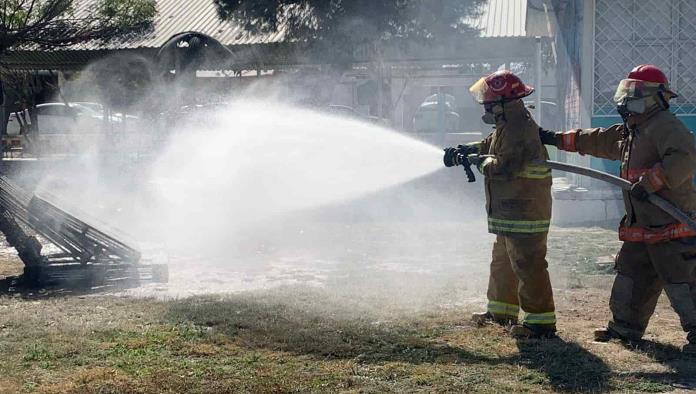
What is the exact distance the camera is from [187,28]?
20.6 meters

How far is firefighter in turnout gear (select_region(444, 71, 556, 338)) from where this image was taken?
5801 mm

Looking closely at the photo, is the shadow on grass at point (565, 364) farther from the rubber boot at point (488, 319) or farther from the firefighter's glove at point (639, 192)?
the firefighter's glove at point (639, 192)

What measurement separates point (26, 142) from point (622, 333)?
19628mm

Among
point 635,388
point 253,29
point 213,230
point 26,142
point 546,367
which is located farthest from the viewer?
point 26,142

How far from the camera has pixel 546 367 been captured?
5.06m

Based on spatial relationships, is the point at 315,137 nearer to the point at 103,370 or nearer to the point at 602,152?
the point at 602,152

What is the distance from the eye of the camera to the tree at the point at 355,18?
17578 mm

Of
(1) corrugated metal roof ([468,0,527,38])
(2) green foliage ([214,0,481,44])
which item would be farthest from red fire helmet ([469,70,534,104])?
(1) corrugated metal roof ([468,0,527,38])

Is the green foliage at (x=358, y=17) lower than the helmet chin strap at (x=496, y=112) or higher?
higher

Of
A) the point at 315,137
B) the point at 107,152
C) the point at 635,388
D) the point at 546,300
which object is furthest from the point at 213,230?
the point at 107,152

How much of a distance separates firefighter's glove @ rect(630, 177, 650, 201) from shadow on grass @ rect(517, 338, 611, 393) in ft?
3.21

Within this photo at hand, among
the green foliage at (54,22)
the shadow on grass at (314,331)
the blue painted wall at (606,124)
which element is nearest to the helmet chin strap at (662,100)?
the shadow on grass at (314,331)

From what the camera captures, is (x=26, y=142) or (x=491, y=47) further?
(x=26, y=142)

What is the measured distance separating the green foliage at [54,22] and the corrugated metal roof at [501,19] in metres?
7.06
